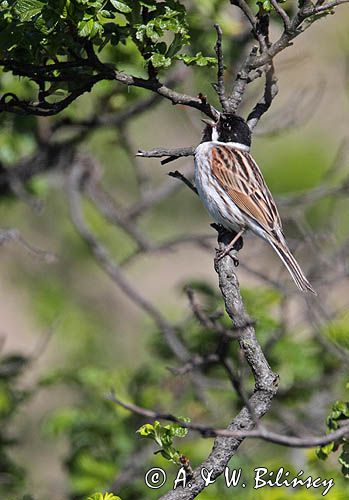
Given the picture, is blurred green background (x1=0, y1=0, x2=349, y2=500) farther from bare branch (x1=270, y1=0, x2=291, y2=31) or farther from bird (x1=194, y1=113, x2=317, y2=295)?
bare branch (x1=270, y1=0, x2=291, y2=31)

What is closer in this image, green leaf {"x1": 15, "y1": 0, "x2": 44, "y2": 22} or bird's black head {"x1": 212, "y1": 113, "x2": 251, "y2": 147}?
green leaf {"x1": 15, "y1": 0, "x2": 44, "y2": 22}

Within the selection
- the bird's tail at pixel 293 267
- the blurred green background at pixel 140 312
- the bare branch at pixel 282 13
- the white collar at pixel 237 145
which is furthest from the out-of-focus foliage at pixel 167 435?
the white collar at pixel 237 145

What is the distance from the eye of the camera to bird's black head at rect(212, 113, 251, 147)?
3.02 m

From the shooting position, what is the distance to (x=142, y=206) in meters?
4.96

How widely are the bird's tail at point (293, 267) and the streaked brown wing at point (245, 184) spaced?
0.12m

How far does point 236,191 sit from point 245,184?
0.08 m

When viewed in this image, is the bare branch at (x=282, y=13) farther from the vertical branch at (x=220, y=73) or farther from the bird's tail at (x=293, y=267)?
the bird's tail at (x=293, y=267)

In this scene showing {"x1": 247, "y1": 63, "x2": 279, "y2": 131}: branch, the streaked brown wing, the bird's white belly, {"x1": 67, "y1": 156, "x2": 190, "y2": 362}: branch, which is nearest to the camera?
{"x1": 247, "y1": 63, "x2": 279, "y2": 131}: branch

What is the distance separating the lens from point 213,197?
392 centimetres

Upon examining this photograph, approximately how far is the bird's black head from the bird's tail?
1.59ft

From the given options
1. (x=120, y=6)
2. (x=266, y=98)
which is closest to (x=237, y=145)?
(x=266, y=98)

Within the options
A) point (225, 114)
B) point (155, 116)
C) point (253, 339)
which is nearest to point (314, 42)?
point (155, 116)

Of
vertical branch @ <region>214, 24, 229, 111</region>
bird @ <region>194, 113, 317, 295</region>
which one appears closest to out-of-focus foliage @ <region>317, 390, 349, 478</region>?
vertical branch @ <region>214, 24, 229, 111</region>

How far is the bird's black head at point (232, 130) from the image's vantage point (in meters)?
3.02
